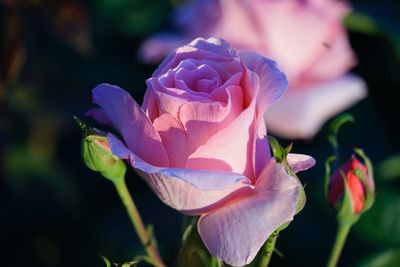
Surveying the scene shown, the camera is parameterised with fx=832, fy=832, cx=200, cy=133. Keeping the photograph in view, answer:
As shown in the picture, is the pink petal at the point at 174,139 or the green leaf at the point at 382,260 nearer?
the pink petal at the point at 174,139

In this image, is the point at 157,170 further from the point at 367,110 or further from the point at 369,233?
the point at 367,110

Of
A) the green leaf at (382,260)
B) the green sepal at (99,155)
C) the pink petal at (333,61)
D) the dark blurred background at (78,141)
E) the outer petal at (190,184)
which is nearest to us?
the outer petal at (190,184)

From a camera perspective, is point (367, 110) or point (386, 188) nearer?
point (386, 188)

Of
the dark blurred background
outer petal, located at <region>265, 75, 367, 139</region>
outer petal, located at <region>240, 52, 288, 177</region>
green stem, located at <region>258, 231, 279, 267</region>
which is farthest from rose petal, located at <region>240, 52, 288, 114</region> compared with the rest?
outer petal, located at <region>265, 75, 367, 139</region>

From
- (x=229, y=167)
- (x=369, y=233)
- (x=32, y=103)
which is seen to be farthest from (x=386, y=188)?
(x=32, y=103)

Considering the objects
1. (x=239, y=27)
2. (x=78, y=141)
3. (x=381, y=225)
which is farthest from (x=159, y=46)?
(x=381, y=225)

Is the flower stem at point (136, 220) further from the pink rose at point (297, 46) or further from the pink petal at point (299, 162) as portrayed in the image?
the pink rose at point (297, 46)

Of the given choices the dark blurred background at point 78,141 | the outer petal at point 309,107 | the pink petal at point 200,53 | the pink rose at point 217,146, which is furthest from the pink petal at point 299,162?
the outer petal at point 309,107

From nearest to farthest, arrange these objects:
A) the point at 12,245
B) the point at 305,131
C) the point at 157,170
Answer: the point at 157,170 < the point at 305,131 < the point at 12,245
